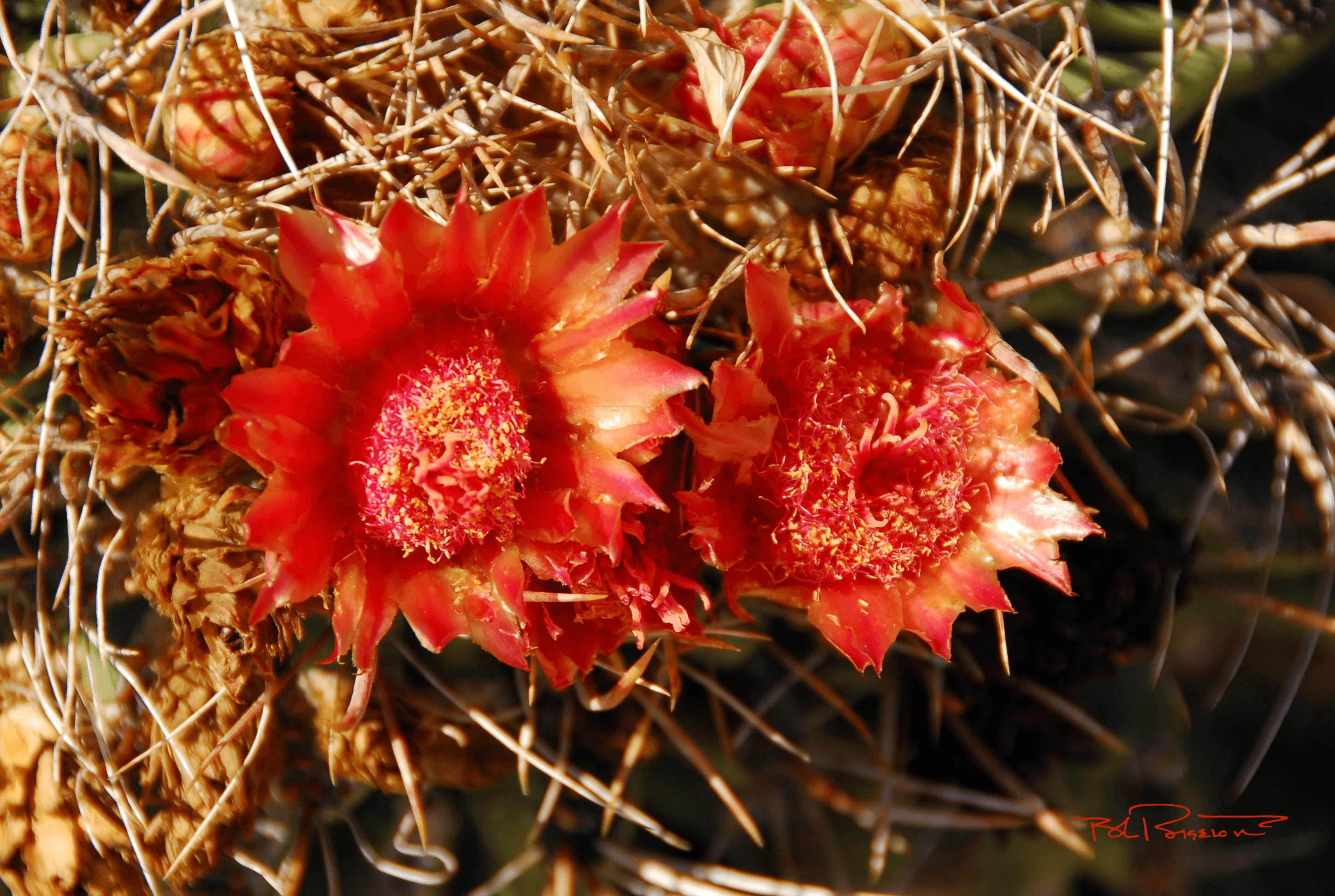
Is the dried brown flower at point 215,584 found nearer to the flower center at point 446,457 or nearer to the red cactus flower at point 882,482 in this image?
the flower center at point 446,457

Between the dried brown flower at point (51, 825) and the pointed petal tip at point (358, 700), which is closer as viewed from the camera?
the pointed petal tip at point (358, 700)

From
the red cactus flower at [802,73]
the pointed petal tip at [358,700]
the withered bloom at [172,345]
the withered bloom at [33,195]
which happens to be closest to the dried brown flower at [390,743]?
A: the pointed petal tip at [358,700]

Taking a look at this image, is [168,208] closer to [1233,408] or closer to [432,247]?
[432,247]
